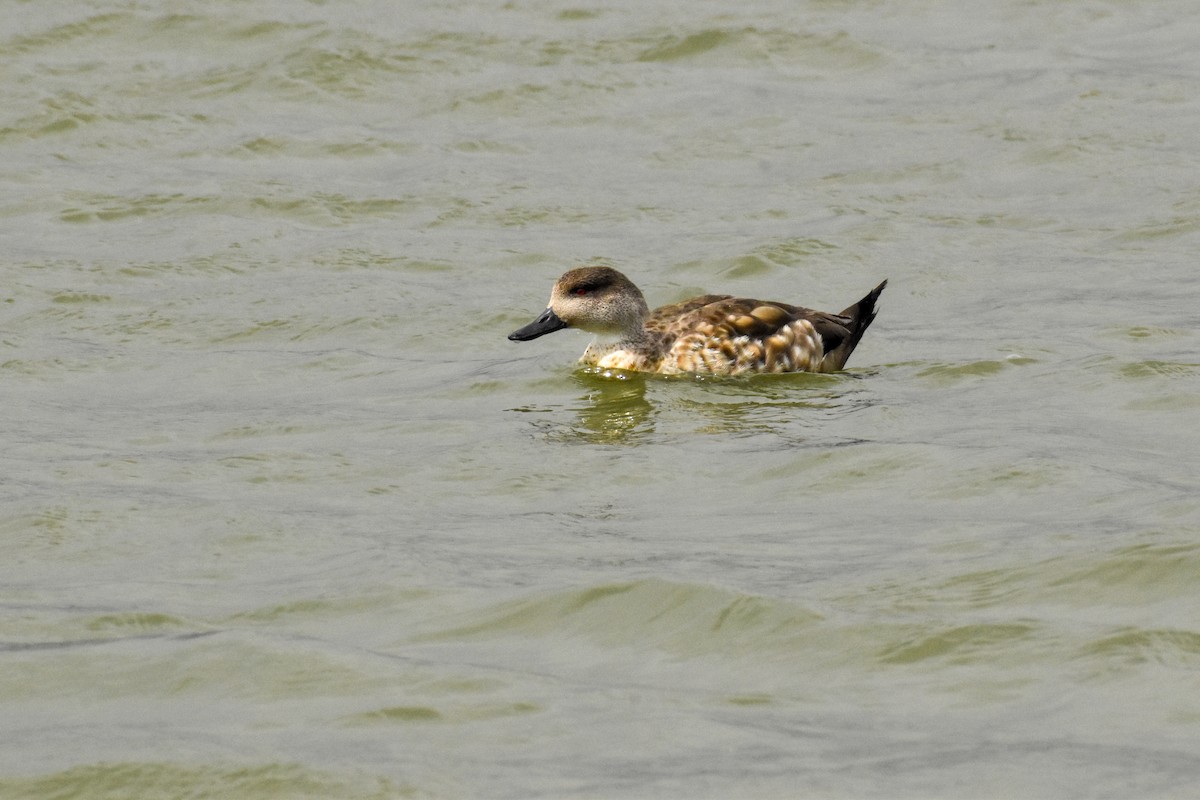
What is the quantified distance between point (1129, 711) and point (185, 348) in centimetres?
785

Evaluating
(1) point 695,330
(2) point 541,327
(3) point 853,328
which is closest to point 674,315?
(1) point 695,330

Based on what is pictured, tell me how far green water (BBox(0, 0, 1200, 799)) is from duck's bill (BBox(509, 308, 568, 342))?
33 cm

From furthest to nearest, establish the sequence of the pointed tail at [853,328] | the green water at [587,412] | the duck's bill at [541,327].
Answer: the pointed tail at [853,328], the duck's bill at [541,327], the green water at [587,412]

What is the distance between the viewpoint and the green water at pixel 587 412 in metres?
7.17

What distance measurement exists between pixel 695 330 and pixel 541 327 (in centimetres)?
96

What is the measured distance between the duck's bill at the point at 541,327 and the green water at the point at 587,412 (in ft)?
1.07

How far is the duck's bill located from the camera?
12.7 m

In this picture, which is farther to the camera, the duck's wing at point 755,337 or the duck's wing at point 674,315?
the duck's wing at point 674,315

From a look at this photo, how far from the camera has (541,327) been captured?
1280 cm

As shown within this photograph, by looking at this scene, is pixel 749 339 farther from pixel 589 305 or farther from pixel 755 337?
pixel 589 305

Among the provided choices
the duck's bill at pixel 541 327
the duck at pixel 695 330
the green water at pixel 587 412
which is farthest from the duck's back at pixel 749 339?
the duck's bill at pixel 541 327

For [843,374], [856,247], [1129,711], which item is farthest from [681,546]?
[856,247]

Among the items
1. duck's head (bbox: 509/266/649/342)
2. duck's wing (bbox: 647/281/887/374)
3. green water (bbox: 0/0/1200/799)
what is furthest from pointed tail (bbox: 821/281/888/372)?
duck's head (bbox: 509/266/649/342)

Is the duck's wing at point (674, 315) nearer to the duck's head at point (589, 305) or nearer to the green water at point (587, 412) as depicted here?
the duck's head at point (589, 305)
